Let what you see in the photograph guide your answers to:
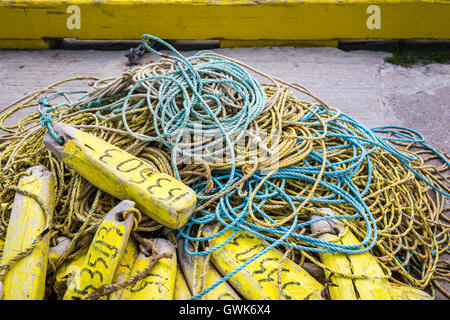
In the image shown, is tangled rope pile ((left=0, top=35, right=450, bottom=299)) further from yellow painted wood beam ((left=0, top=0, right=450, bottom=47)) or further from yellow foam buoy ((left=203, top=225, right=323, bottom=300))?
yellow painted wood beam ((left=0, top=0, right=450, bottom=47))

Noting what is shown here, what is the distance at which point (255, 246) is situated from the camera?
164 centimetres

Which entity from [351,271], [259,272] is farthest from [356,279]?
[259,272]

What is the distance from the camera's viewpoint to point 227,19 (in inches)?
137

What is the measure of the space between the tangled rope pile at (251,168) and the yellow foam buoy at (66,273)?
37 mm

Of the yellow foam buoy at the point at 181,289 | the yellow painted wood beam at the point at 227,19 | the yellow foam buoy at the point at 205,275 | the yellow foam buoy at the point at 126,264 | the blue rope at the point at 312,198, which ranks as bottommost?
the yellow foam buoy at the point at 181,289

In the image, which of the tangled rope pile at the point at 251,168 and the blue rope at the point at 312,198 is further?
the tangled rope pile at the point at 251,168

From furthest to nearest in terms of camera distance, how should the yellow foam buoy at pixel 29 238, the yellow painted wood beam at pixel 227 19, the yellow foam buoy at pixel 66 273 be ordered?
the yellow painted wood beam at pixel 227 19, the yellow foam buoy at pixel 66 273, the yellow foam buoy at pixel 29 238

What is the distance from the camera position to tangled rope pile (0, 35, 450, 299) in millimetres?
1701

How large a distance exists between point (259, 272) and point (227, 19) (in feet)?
8.87

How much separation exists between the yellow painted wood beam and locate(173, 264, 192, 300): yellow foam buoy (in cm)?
264

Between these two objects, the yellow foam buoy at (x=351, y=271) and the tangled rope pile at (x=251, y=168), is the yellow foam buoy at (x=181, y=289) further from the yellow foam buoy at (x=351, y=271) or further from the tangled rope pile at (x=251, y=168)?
the yellow foam buoy at (x=351, y=271)

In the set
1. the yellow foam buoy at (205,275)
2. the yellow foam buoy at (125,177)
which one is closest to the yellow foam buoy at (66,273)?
the yellow foam buoy at (125,177)

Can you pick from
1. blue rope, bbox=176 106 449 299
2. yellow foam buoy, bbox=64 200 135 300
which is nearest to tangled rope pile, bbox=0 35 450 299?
blue rope, bbox=176 106 449 299

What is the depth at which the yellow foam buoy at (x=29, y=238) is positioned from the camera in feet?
4.58
